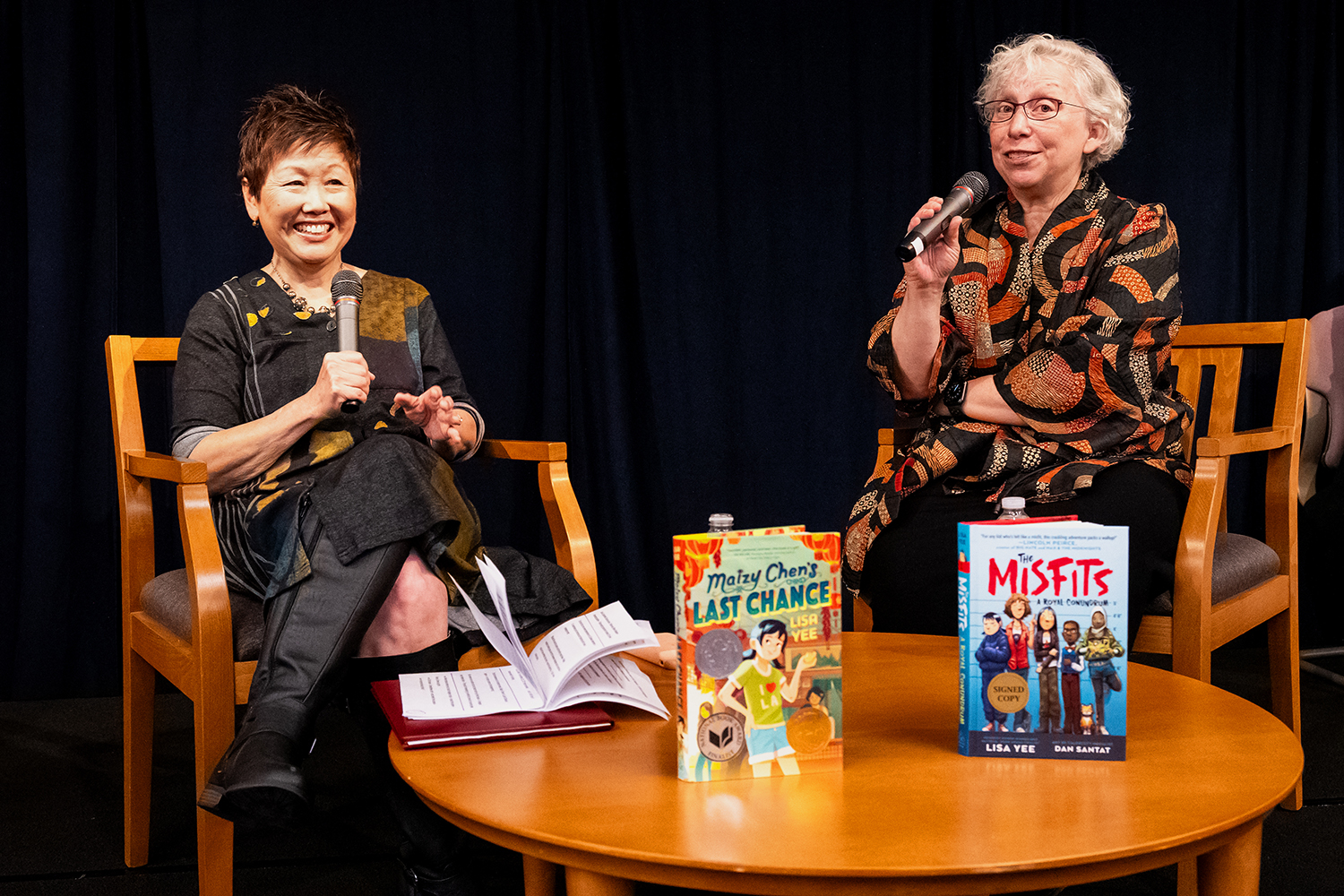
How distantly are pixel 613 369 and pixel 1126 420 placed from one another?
139 centimetres

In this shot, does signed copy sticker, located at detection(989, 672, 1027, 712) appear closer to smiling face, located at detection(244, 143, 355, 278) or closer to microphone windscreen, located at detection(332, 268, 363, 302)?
microphone windscreen, located at detection(332, 268, 363, 302)

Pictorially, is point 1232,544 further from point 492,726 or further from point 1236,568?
point 492,726

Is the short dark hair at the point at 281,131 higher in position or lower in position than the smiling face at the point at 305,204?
higher

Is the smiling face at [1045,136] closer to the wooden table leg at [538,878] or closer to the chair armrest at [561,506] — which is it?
the chair armrest at [561,506]

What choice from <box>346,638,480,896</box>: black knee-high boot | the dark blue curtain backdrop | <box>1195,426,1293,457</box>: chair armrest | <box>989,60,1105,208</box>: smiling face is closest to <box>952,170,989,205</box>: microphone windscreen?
<box>989,60,1105,208</box>: smiling face

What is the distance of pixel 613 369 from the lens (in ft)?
9.17

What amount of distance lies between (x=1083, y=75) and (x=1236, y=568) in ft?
2.74

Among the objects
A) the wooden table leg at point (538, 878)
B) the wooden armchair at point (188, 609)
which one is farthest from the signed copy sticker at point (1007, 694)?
the wooden armchair at point (188, 609)

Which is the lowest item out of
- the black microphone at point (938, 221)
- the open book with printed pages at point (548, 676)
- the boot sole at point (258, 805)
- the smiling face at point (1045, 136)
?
the boot sole at point (258, 805)

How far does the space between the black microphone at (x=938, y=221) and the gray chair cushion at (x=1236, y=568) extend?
0.67 meters

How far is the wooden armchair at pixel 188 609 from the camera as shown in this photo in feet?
4.64

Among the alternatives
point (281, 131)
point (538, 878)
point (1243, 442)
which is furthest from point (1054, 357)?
point (281, 131)

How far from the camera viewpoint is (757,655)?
89cm

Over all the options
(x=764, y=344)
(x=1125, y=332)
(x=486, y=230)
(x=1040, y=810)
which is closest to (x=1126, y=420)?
(x=1125, y=332)
